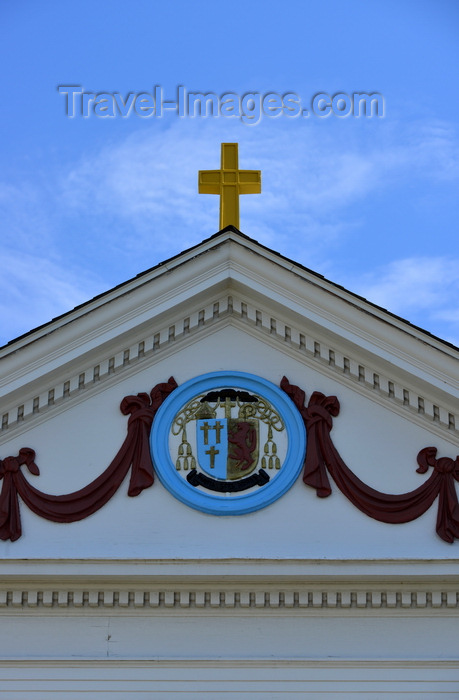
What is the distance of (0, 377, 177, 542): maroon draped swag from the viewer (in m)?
12.8

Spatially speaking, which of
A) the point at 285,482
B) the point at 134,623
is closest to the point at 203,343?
the point at 285,482

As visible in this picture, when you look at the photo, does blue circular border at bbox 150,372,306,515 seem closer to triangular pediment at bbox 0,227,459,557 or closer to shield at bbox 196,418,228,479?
triangular pediment at bbox 0,227,459,557

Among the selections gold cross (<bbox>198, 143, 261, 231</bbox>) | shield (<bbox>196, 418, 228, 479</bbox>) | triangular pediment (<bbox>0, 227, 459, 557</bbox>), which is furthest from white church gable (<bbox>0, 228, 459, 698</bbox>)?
gold cross (<bbox>198, 143, 261, 231</bbox>)

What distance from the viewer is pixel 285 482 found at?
1281 cm

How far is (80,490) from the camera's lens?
1291 centimetres

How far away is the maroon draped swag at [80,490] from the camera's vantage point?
12.8 metres

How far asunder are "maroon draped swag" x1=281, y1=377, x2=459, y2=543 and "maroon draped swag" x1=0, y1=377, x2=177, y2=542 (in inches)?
59.5

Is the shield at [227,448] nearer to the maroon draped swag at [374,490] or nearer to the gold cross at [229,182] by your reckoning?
the maroon draped swag at [374,490]

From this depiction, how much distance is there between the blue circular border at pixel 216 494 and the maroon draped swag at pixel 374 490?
12 cm

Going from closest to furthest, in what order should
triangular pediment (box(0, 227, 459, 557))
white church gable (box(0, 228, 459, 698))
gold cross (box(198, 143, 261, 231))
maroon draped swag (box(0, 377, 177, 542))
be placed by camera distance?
white church gable (box(0, 228, 459, 698)), maroon draped swag (box(0, 377, 177, 542)), triangular pediment (box(0, 227, 459, 557)), gold cross (box(198, 143, 261, 231))

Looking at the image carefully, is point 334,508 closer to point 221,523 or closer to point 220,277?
point 221,523

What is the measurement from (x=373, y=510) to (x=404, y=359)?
1.48 m

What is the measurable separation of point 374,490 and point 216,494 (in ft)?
4.77

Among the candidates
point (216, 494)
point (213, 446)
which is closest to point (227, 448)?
point (213, 446)
